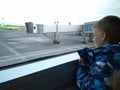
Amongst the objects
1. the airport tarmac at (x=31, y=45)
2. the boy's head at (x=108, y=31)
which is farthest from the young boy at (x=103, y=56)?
the airport tarmac at (x=31, y=45)

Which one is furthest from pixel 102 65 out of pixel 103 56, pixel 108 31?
pixel 108 31

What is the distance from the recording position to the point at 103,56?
0.86m

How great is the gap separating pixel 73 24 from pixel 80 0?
1.04ft

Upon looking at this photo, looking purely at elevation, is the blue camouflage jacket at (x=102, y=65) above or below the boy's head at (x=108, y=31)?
below

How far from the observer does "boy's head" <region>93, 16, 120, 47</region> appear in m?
0.93

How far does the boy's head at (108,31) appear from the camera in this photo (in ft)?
3.05

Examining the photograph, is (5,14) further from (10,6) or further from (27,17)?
(27,17)

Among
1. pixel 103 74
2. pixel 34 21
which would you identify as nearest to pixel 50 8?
pixel 34 21

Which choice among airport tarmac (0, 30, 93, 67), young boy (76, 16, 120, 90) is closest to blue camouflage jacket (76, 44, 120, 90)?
young boy (76, 16, 120, 90)

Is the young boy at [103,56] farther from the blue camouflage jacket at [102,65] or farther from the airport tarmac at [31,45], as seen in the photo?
the airport tarmac at [31,45]

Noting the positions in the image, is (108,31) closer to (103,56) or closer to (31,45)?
(103,56)

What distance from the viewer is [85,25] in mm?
2287

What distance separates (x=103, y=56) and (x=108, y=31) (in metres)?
0.16

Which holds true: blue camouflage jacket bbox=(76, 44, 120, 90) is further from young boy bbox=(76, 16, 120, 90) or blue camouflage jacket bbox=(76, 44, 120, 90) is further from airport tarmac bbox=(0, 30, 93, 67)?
airport tarmac bbox=(0, 30, 93, 67)
